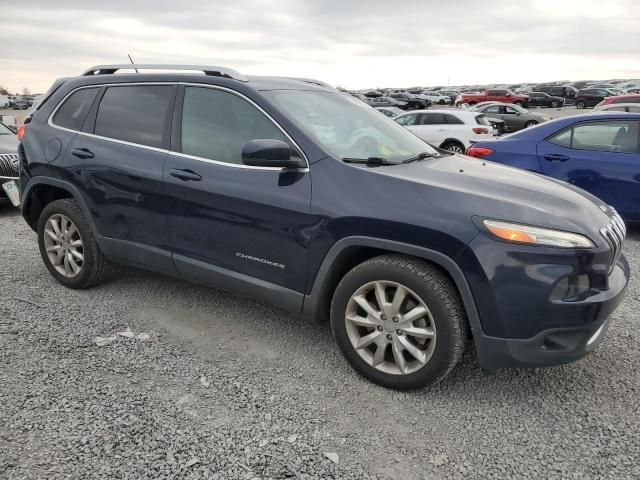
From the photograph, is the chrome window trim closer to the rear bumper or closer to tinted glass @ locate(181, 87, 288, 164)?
tinted glass @ locate(181, 87, 288, 164)

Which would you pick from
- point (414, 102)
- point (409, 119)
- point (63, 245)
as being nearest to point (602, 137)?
point (63, 245)

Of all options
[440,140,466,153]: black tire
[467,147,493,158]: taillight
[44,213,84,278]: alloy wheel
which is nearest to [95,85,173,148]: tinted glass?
[44,213,84,278]: alloy wheel

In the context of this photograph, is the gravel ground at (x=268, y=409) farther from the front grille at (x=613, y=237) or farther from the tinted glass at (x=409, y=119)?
the tinted glass at (x=409, y=119)

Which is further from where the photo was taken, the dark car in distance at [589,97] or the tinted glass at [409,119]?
the dark car in distance at [589,97]

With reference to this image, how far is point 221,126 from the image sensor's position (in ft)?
11.1

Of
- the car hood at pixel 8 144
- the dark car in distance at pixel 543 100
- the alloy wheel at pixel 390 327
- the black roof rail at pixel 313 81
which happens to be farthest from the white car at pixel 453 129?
the dark car in distance at pixel 543 100

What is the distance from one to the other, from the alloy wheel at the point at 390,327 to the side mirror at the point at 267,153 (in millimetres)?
837

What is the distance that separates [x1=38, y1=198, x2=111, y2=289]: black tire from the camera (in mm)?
4070

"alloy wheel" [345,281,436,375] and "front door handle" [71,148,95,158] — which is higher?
"front door handle" [71,148,95,158]

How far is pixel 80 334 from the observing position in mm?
3557

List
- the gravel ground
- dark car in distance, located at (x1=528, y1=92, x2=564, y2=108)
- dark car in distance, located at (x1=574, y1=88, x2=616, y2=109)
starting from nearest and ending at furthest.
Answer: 1. the gravel ground
2. dark car in distance, located at (x1=574, y1=88, x2=616, y2=109)
3. dark car in distance, located at (x1=528, y1=92, x2=564, y2=108)

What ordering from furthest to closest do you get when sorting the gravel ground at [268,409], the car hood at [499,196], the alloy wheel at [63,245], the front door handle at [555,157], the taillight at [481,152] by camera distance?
the taillight at [481,152], the front door handle at [555,157], the alloy wheel at [63,245], the car hood at [499,196], the gravel ground at [268,409]

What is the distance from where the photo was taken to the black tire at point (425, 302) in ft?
8.64

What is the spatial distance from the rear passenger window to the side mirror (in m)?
1.86
